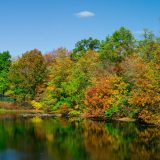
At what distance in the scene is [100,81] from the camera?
61.0m

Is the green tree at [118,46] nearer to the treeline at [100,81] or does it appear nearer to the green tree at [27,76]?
the treeline at [100,81]

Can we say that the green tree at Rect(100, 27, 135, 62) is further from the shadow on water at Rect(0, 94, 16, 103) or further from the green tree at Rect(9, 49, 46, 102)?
the shadow on water at Rect(0, 94, 16, 103)

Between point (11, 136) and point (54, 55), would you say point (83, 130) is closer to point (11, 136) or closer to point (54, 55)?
point (11, 136)

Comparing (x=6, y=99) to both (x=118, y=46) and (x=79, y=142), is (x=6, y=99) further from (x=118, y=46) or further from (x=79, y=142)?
(x=79, y=142)

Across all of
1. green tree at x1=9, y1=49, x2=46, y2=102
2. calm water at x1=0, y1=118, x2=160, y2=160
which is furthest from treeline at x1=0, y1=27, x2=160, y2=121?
calm water at x1=0, y1=118, x2=160, y2=160

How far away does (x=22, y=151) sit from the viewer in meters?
32.2

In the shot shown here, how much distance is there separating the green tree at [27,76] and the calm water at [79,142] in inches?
1200

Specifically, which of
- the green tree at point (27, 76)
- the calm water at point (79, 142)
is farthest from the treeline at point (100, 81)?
the calm water at point (79, 142)

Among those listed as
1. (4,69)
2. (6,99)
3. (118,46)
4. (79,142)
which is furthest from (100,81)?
(4,69)

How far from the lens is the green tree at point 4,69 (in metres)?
89.6

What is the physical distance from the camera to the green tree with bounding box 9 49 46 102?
3250 inches

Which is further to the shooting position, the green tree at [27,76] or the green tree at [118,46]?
the green tree at [27,76]

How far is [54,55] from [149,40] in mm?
38215

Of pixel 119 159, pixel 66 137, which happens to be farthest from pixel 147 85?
pixel 119 159
